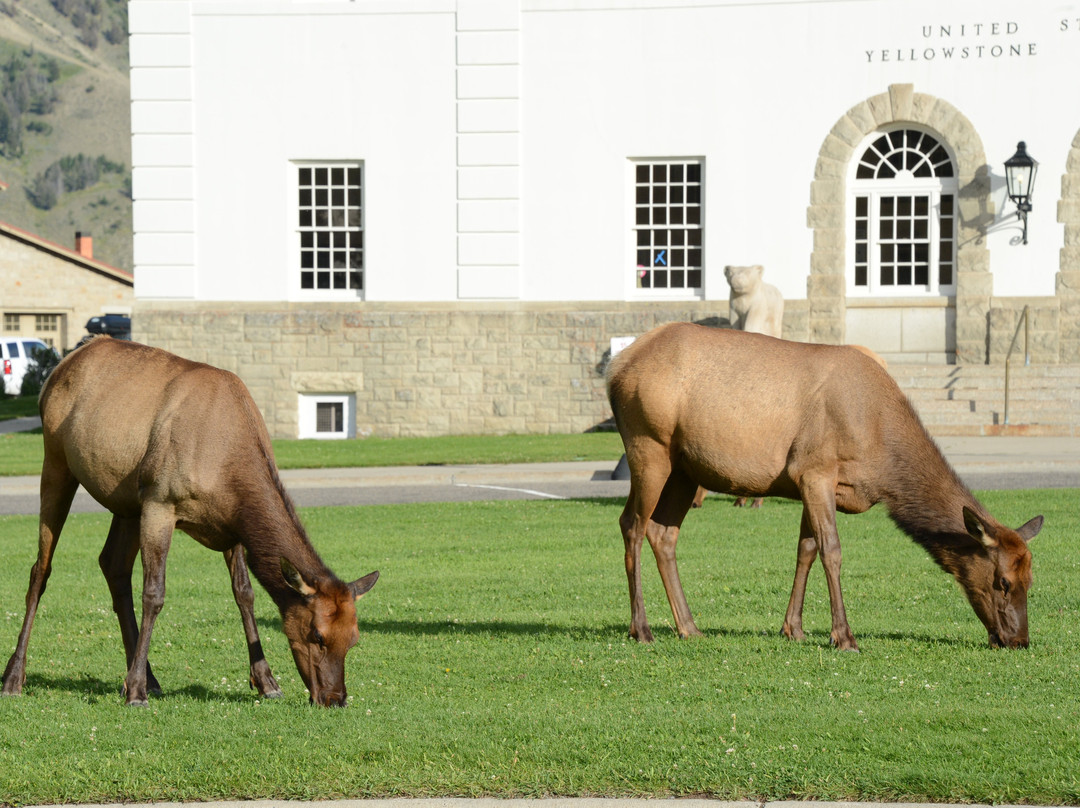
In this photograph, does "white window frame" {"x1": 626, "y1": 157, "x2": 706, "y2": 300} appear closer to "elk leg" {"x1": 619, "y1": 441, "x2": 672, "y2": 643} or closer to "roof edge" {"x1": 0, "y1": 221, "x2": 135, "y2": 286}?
"elk leg" {"x1": 619, "y1": 441, "x2": 672, "y2": 643}

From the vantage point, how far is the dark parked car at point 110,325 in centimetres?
5702

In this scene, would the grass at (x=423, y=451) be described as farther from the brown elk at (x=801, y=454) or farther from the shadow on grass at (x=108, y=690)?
the shadow on grass at (x=108, y=690)

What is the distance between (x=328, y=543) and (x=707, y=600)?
4.50m

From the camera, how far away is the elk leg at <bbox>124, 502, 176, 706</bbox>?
7.04 m

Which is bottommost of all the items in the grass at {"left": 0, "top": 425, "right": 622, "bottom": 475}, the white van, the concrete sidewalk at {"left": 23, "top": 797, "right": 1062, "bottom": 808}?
the concrete sidewalk at {"left": 23, "top": 797, "right": 1062, "bottom": 808}

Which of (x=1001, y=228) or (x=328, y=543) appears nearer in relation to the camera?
(x=328, y=543)

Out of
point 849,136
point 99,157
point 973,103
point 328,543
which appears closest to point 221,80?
point 849,136

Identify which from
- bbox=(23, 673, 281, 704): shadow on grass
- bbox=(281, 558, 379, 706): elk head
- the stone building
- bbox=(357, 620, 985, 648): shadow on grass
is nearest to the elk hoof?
bbox=(357, 620, 985, 648): shadow on grass

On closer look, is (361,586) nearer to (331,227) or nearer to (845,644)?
(845,644)

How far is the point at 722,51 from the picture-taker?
81.7 ft

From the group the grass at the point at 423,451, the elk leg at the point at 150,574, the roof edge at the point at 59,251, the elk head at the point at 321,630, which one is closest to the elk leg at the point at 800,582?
the elk head at the point at 321,630

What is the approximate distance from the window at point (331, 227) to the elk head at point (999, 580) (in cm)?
1918

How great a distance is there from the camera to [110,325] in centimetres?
5906

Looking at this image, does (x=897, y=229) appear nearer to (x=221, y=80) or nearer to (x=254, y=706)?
(x=221, y=80)
